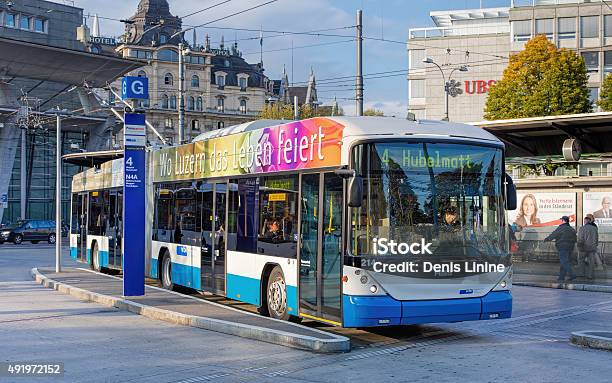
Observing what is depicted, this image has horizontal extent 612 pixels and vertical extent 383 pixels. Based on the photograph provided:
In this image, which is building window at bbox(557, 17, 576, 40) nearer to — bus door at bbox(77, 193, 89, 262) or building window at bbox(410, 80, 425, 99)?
building window at bbox(410, 80, 425, 99)

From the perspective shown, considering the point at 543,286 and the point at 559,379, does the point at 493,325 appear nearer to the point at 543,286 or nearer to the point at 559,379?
the point at 559,379

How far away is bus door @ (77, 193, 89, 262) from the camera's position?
26250 mm

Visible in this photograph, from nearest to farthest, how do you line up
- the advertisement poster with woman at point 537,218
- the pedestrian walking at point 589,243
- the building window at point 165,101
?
1. the pedestrian walking at point 589,243
2. the advertisement poster with woman at point 537,218
3. the building window at point 165,101

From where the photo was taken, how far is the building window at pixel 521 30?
67.4 metres

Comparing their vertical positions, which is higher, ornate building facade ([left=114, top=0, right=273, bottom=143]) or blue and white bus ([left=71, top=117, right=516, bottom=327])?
ornate building facade ([left=114, top=0, right=273, bottom=143])

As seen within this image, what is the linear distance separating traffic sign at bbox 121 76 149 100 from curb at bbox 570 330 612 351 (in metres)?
9.59

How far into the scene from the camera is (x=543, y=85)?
51.7 meters

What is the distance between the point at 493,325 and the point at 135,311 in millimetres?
6387

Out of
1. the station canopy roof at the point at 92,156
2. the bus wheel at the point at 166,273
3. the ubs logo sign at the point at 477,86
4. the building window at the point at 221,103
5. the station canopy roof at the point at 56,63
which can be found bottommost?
the bus wheel at the point at 166,273

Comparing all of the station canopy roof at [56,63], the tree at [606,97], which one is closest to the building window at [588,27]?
the tree at [606,97]

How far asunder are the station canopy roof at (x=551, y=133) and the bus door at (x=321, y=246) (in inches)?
426

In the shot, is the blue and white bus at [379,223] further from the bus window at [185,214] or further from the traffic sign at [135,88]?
the traffic sign at [135,88]

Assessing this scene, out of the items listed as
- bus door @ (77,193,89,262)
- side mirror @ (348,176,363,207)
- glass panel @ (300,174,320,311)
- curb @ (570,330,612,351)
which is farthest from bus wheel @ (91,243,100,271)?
curb @ (570,330,612,351)

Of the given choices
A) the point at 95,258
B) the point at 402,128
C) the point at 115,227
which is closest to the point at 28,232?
the point at 95,258
